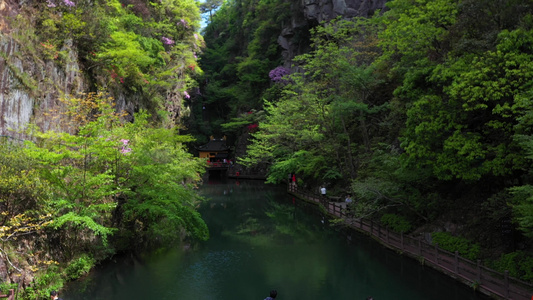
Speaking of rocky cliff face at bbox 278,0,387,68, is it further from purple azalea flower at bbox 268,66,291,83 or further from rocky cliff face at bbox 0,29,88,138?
rocky cliff face at bbox 0,29,88,138

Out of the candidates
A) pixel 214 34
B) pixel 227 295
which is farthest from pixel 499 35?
pixel 214 34

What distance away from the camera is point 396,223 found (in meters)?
18.4

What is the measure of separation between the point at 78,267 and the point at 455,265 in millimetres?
13163

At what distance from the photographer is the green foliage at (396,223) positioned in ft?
58.2

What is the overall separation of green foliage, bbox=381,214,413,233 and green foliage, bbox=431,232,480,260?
6.97ft

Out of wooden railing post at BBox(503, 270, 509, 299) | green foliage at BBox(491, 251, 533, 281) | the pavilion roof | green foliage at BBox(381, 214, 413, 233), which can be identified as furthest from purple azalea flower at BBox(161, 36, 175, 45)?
the pavilion roof

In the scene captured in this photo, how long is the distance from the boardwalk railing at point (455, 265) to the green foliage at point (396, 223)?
307 mm

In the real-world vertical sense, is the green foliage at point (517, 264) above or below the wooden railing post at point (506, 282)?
above

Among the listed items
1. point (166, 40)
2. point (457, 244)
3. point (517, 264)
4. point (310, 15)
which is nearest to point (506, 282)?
point (517, 264)

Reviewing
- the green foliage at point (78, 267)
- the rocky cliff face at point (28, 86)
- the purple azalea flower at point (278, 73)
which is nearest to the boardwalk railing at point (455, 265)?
the green foliage at point (78, 267)

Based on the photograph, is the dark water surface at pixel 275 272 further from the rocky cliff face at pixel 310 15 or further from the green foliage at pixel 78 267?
the rocky cliff face at pixel 310 15

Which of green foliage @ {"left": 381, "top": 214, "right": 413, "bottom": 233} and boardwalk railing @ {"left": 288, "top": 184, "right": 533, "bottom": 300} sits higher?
green foliage @ {"left": 381, "top": 214, "right": 413, "bottom": 233}

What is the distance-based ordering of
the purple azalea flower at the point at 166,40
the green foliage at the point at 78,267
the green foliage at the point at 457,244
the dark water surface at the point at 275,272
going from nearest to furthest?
the green foliage at the point at 78,267 < the dark water surface at the point at 275,272 < the green foliage at the point at 457,244 < the purple azalea flower at the point at 166,40

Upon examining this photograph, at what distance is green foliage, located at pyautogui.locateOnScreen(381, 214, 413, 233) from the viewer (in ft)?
58.2
